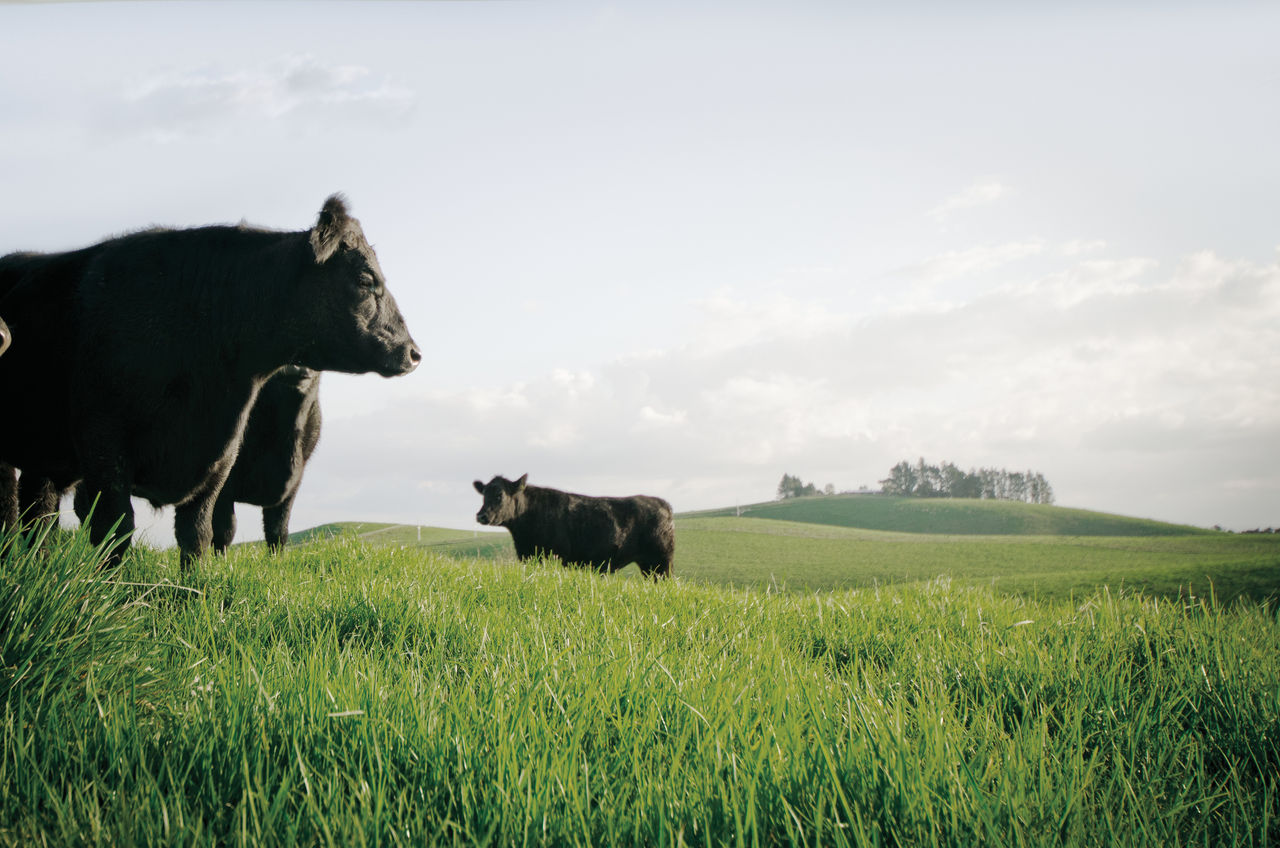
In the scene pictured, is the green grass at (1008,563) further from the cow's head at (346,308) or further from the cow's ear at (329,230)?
the cow's ear at (329,230)

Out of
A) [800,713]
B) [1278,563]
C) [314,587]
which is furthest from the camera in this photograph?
[1278,563]

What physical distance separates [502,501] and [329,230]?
7163 millimetres

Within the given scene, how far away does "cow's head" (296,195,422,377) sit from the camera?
17.1 ft

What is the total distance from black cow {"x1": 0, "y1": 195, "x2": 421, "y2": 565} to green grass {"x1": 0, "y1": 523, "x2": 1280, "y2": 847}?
955 millimetres

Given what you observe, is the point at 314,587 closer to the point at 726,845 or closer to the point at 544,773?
the point at 544,773

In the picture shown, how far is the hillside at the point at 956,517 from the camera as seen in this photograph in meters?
45.2

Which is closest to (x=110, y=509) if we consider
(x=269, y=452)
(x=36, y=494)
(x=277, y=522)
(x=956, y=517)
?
(x=36, y=494)

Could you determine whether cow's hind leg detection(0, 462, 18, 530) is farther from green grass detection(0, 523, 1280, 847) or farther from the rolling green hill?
the rolling green hill

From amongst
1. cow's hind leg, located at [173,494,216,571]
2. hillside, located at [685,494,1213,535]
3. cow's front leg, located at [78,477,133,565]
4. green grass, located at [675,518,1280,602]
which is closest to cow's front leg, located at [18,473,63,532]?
cow's hind leg, located at [173,494,216,571]

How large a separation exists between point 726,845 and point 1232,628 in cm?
448

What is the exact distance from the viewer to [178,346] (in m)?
5.00

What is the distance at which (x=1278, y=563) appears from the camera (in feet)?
36.4

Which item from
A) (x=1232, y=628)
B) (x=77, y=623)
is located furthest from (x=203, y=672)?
(x=1232, y=628)

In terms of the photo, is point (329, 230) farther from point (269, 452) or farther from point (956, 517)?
point (956, 517)
